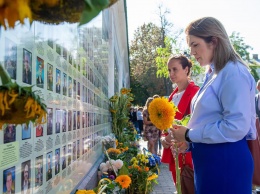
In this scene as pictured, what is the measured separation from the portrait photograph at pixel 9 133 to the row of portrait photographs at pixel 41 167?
127mm

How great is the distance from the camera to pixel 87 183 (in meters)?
3.57

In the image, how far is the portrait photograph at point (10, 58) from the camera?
1420 millimetres

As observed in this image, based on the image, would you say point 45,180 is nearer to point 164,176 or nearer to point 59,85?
point 59,85

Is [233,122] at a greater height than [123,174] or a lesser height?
greater

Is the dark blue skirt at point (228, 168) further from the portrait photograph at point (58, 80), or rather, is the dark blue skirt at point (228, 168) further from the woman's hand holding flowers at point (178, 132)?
the portrait photograph at point (58, 80)

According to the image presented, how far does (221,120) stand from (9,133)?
1.18 m

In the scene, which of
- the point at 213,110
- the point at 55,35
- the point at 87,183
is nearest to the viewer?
the point at 213,110

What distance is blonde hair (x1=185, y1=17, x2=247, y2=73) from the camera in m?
2.11

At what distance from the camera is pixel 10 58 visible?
1463 millimetres

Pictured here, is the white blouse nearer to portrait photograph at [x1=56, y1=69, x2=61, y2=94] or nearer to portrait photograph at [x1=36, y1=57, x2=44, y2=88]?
portrait photograph at [x1=56, y1=69, x2=61, y2=94]

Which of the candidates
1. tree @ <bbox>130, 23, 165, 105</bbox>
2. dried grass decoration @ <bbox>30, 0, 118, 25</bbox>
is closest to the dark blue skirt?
dried grass decoration @ <bbox>30, 0, 118, 25</bbox>

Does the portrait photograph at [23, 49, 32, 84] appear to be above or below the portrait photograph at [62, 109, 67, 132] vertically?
above

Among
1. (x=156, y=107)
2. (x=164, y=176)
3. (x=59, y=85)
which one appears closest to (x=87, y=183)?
(x=59, y=85)

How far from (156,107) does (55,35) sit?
85cm
